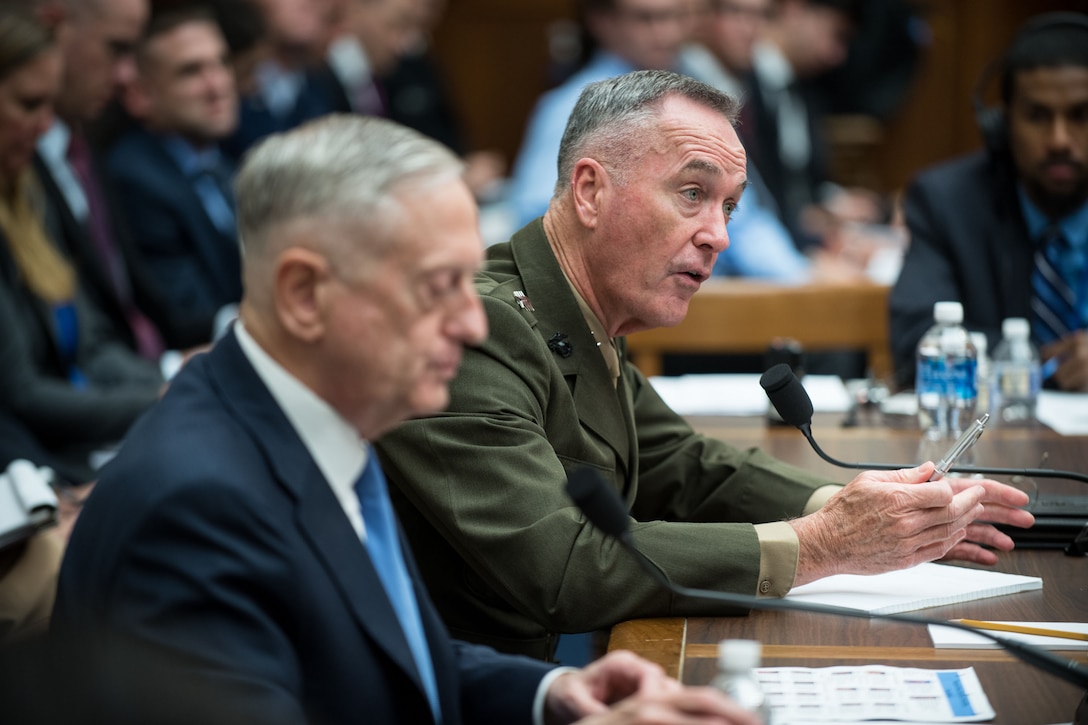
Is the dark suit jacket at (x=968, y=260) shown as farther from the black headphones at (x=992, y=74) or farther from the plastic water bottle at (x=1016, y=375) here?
the plastic water bottle at (x=1016, y=375)

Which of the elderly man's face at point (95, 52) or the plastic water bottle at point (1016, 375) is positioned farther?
the elderly man's face at point (95, 52)

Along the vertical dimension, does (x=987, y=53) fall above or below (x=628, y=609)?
above

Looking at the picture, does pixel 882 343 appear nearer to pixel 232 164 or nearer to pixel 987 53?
pixel 232 164

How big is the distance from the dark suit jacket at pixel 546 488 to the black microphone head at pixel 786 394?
164mm

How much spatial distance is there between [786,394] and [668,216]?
0.99ft

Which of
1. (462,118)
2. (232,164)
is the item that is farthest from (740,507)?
(462,118)

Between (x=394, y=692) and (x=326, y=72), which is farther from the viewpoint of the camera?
(x=326, y=72)

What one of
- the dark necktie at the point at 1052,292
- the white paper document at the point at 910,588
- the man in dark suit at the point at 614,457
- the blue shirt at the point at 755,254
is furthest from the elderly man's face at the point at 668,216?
the blue shirt at the point at 755,254

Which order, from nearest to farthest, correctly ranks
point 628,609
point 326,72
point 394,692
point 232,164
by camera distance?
1. point 394,692
2. point 628,609
3. point 232,164
4. point 326,72

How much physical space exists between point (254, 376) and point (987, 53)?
6520mm

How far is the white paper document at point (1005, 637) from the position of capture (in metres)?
1.47

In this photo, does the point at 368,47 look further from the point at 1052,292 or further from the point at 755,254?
the point at 1052,292

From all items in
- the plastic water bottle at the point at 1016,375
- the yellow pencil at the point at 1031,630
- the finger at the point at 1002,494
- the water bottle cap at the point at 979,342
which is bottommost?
the yellow pencil at the point at 1031,630

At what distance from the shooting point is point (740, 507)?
199 cm
